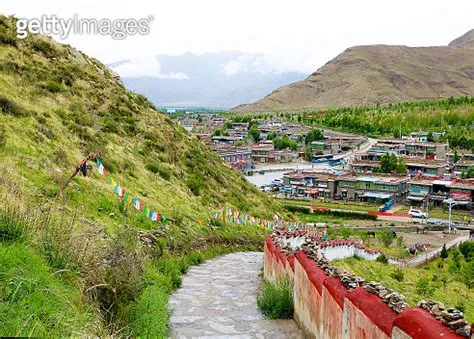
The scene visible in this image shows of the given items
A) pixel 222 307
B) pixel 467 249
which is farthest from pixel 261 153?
pixel 222 307

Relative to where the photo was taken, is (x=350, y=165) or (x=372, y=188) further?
(x=350, y=165)

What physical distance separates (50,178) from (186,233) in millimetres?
4084

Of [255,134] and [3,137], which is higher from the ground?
[3,137]

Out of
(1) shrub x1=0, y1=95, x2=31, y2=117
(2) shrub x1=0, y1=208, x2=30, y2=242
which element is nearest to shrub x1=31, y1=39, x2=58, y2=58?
(1) shrub x1=0, y1=95, x2=31, y2=117

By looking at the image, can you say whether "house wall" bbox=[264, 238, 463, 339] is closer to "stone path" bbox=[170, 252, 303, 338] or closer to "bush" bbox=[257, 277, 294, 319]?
"bush" bbox=[257, 277, 294, 319]

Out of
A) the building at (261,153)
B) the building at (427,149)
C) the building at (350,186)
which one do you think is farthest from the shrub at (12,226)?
the building at (261,153)

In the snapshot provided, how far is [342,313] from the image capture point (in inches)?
237

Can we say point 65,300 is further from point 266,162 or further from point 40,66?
point 266,162

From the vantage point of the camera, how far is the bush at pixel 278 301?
8578mm

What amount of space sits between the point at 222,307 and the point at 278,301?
41.5 inches

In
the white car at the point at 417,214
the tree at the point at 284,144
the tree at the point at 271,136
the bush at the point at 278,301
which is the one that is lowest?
the white car at the point at 417,214

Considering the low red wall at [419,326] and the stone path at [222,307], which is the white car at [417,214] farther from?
the low red wall at [419,326]

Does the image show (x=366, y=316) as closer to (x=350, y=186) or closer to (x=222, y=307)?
(x=222, y=307)

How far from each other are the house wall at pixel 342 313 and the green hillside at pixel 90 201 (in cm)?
197
